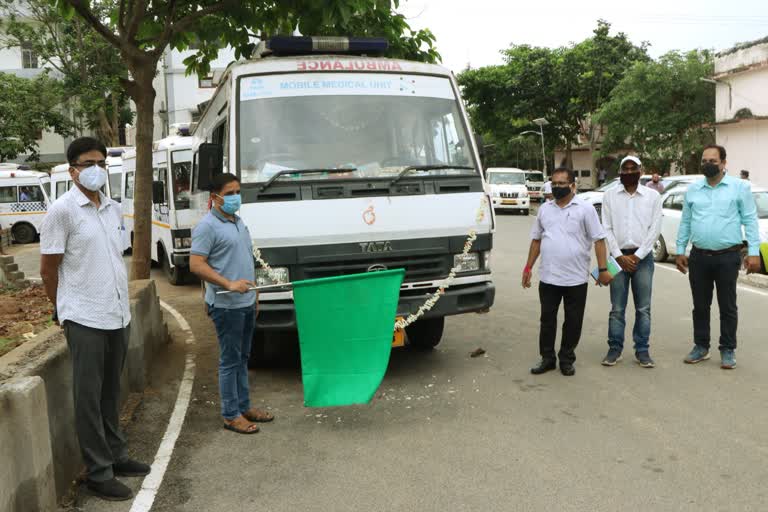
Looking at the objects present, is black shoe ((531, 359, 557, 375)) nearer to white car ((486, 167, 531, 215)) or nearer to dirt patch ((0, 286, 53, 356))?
dirt patch ((0, 286, 53, 356))

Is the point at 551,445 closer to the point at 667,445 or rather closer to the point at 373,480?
the point at 667,445

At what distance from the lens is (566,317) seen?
704 centimetres

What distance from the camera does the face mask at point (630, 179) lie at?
712 centimetres

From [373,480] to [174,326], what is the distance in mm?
6033

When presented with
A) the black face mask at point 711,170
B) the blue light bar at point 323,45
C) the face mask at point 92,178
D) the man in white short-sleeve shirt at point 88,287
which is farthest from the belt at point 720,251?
the face mask at point 92,178

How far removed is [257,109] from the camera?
6.89 m

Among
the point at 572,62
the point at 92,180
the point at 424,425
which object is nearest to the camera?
the point at 92,180

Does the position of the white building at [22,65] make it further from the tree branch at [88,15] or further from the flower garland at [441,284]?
the flower garland at [441,284]

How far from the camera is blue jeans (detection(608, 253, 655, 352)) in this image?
285 inches

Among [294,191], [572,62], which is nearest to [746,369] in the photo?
[294,191]

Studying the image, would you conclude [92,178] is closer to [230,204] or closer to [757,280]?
[230,204]

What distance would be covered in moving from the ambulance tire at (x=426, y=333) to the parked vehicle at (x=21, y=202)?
830 inches

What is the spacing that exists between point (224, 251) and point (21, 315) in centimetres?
360

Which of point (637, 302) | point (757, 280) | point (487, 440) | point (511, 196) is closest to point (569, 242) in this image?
point (637, 302)
